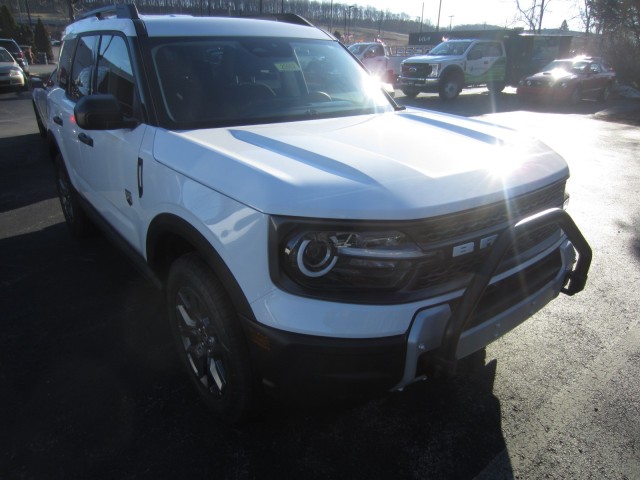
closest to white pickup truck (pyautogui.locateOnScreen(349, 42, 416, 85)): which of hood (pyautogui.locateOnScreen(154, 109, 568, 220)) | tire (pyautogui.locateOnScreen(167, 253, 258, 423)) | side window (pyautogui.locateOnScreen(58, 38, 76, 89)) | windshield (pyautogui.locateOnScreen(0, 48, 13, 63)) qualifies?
windshield (pyautogui.locateOnScreen(0, 48, 13, 63))

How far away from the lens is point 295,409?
2404 millimetres

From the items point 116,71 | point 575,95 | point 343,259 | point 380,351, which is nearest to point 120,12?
point 116,71

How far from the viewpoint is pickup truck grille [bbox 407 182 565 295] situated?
6.03 ft

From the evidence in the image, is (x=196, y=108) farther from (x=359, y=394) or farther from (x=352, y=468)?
(x=352, y=468)

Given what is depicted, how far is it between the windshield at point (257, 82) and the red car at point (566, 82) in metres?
16.1

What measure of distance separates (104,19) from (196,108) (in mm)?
1460

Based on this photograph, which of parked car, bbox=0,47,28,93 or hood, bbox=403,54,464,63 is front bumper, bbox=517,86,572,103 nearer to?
hood, bbox=403,54,464,63

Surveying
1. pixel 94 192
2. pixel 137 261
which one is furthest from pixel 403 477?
pixel 94 192

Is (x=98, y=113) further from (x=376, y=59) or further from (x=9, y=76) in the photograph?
(x=376, y=59)

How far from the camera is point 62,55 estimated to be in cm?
462

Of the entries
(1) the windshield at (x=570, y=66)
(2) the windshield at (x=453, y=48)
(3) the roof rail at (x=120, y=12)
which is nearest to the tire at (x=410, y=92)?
(2) the windshield at (x=453, y=48)

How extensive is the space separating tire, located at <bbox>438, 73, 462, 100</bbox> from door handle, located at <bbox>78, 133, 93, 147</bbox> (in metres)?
15.5

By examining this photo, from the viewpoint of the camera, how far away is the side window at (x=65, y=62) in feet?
14.0

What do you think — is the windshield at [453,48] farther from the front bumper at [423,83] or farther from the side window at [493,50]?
the front bumper at [423,83]
